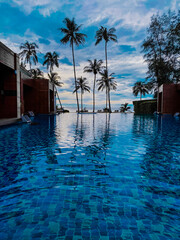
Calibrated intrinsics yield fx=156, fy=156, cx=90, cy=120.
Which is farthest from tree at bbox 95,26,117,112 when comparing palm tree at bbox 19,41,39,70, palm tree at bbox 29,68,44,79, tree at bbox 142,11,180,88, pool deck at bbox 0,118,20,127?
pool deck at bbox 0,118,20,127

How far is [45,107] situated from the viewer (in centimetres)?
2242

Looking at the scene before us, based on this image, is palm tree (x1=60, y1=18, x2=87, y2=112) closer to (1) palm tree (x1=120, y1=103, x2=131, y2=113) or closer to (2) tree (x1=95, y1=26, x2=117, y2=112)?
(2) tree (x1=95, y1=26, x2=117, y2=112)

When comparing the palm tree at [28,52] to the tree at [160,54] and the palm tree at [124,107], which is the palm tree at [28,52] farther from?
the palm tree at [124,107]

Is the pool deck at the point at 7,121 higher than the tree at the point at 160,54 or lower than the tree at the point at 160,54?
lower

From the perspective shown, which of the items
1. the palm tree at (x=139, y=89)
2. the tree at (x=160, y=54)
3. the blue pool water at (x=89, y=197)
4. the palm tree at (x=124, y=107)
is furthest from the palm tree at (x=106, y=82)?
the blue pool water at (x=89, y=197)

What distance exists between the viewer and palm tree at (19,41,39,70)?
27.6 m

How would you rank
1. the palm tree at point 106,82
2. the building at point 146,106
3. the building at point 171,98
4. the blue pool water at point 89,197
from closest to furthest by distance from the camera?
the blue pool water at point 89,197 < the building at point 171,98 < the building at point 146,106 < the palm tree at point 106,82

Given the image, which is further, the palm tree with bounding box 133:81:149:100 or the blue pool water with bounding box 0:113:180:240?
the palm tree with bounding box 133:81:149:100

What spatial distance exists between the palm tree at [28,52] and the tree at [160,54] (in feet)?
61.9

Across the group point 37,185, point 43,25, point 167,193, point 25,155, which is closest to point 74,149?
point 25,155

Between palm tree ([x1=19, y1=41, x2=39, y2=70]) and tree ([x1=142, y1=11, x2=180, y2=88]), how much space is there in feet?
61.9

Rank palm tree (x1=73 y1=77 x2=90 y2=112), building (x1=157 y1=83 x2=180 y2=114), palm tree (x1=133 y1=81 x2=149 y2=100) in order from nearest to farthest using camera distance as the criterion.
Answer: building (x1=157 y1=83 x2=180 y2=114)
palm tree (x1=73 y1=77 x2=90 y2=112)
palm tree (x1=133 y1=81 x2=149 y2=100)

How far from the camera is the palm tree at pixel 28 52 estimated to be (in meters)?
27.6

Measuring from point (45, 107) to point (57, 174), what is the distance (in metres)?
20.3
